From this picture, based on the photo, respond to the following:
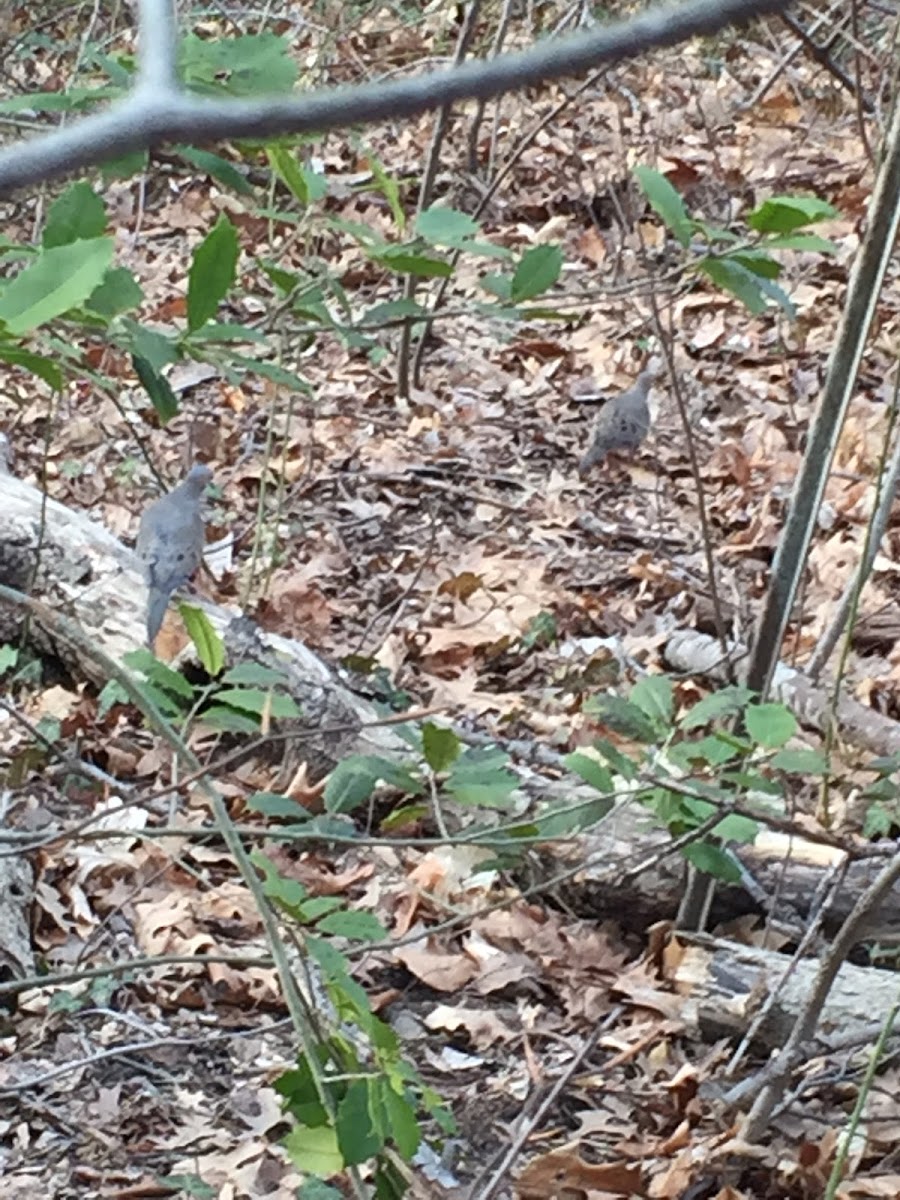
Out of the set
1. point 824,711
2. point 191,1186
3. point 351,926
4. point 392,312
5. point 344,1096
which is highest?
point 392,312

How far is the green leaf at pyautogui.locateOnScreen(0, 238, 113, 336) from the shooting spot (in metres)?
0.86

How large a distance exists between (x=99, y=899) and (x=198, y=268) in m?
2.11

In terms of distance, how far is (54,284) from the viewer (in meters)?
0.89

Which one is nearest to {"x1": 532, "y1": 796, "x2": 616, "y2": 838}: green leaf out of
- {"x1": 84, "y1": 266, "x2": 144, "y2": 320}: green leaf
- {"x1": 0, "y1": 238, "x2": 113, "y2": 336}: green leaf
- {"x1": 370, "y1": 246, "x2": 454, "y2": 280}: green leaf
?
{"x1": 370, "y1": 246, "x2": 454, "y2": 280}: green leaf

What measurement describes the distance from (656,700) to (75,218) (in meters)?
1.21

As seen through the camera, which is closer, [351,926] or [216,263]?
[216,263]

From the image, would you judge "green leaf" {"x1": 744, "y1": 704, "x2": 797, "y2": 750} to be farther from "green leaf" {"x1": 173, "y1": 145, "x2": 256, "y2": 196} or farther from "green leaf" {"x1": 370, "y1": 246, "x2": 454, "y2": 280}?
"green leaf" {"x1": 173, "y1": 145, "x2": 256, "y2": 196}

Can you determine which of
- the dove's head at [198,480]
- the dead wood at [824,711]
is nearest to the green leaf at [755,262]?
the dead wood at [824,711]

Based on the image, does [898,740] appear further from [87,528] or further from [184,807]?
[87,528]

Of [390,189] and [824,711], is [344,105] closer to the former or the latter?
[390,189]

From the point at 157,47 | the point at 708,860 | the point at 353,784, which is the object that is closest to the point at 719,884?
the point at 708,860

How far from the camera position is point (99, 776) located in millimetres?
2795

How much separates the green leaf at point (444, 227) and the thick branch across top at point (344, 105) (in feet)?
3.84

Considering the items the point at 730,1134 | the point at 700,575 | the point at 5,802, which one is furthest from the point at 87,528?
the point at 730,1134
